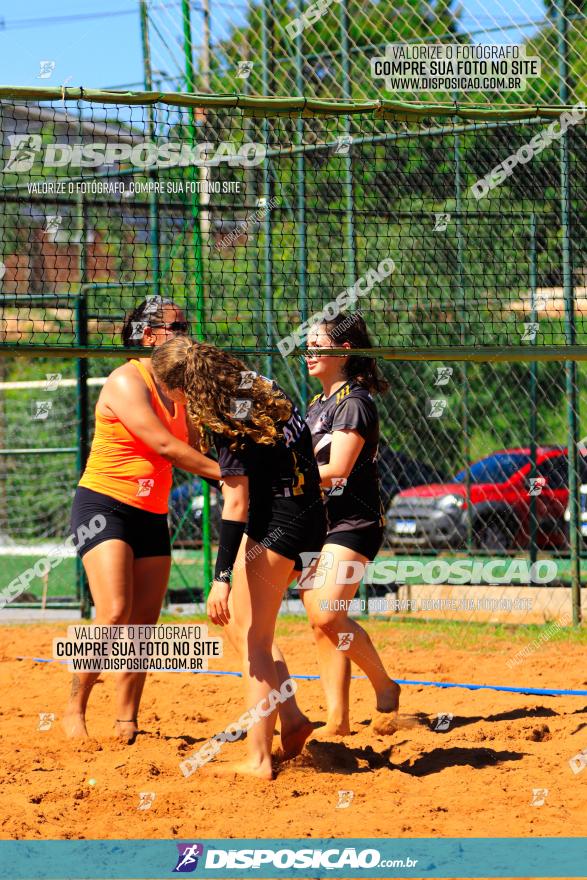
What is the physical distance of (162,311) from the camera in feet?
18.4

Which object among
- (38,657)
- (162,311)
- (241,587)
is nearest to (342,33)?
(162,311)

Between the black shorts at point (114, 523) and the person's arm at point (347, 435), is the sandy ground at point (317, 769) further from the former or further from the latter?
the person's arm at point (347, 435)

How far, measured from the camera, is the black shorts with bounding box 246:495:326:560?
458cm

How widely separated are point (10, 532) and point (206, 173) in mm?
6104

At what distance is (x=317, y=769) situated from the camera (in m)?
4.80

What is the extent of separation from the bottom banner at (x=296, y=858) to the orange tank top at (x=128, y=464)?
2010 millimetres

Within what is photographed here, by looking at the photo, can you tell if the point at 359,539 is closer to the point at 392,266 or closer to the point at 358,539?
the point at 358,539

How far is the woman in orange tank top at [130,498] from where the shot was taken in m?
5.32

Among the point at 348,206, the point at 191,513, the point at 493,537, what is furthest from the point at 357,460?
the point at 191,513

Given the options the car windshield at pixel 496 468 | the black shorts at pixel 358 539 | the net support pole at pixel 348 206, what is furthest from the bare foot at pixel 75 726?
the car windshield at pixel 496 468

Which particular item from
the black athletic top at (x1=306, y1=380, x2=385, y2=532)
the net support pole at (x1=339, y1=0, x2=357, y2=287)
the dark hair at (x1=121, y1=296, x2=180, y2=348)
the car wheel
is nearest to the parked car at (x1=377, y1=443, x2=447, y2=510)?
the car wheel

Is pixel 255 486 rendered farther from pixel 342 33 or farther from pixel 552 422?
pixel 552 422

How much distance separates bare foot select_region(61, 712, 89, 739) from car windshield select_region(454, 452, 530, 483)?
6341 mm

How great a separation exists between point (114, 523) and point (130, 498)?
15 centimetres
